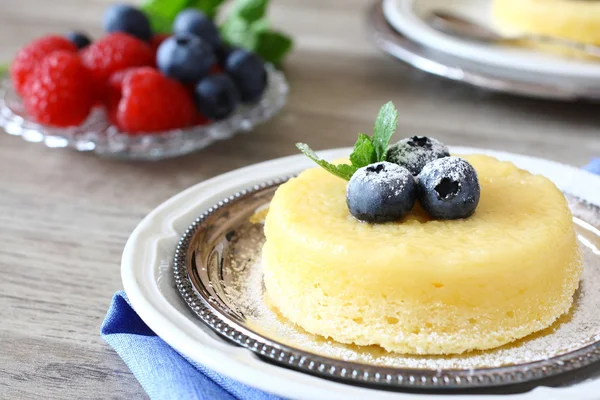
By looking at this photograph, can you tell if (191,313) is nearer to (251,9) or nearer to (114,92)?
(114,92)

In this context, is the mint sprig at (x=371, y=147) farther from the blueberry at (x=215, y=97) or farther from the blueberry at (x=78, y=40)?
the blueberry at (x=78, y=40)

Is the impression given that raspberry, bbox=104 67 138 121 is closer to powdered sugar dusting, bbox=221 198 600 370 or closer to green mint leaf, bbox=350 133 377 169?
powdered sugar dusting, bbox=221 198 600 370

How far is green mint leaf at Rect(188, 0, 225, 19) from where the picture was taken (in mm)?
2361

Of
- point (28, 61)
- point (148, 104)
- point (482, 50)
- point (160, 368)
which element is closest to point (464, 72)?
point (482, 50)

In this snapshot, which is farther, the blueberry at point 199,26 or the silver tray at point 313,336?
the blueberry at point 199,26

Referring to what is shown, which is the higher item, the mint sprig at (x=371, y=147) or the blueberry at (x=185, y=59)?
the mint sprig at (x=371, y=147)

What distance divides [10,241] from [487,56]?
4.19ft

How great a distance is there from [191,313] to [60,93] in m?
0.96

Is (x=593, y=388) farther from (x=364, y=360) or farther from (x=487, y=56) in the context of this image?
(x=487, y=56)

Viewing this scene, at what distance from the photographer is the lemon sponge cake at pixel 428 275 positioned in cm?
106

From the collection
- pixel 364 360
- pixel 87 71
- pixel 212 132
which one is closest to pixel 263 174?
pixel 212 132

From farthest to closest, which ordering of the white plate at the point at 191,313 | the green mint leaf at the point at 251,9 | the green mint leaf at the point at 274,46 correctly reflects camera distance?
the green mint leaf at the point at 274,46, the green mint leaf at the point at 251,9, the white plate at the point at 191,313

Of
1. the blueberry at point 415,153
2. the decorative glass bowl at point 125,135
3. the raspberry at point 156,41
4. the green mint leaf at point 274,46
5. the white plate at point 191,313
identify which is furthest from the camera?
the green mint leaf at point 274,46

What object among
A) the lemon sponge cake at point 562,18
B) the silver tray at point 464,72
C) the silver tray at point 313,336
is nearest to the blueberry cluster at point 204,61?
the silver tray at point 464,72
